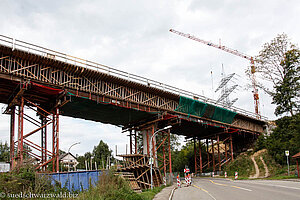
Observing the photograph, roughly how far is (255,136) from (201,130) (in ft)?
47.8

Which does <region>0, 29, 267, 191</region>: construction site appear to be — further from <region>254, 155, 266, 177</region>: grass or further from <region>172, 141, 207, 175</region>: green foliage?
<region>172, 141, 207, 175</region>: green foliage

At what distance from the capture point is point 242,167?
147 ft

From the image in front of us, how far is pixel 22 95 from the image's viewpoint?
81.7ft

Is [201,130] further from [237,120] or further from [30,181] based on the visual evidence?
[30,181]

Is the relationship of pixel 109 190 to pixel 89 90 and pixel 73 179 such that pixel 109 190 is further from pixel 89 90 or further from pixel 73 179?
pixel 89 90

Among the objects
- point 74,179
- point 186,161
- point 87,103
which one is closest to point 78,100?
point 87,103

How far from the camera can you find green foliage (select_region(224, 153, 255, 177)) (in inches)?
1687

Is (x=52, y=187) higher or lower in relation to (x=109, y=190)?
lower

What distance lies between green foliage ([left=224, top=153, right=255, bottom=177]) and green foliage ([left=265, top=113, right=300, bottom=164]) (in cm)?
388

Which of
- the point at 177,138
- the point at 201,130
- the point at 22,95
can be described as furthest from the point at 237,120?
the point at 22,95

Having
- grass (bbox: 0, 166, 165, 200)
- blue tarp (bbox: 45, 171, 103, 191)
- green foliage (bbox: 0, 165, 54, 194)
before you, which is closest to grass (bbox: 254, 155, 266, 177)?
blue tarp (bbox: 45, 171, 103, 191)

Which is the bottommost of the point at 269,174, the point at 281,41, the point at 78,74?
the point at 269,174

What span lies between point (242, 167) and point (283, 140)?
25.2 ft

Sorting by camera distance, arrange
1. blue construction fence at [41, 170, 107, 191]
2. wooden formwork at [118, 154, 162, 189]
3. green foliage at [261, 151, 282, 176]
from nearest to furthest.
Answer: blue construction fence at [41, 170, 107, 191]
wooden formwork at [118, 154, 162, 189]
green foliage at [261, 151, 282, 176]
